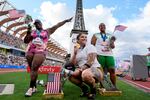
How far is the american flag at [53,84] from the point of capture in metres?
5.27

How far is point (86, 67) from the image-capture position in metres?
4.90

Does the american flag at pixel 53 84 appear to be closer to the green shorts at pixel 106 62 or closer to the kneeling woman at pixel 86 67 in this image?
the kneeling woman at pixel 86 67

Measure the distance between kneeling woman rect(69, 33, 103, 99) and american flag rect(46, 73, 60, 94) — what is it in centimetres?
40

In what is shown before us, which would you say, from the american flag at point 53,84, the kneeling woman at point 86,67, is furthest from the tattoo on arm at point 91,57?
the american flag at point 53,84

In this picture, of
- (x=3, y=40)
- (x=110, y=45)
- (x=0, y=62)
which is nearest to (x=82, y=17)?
(x=3, y=40)

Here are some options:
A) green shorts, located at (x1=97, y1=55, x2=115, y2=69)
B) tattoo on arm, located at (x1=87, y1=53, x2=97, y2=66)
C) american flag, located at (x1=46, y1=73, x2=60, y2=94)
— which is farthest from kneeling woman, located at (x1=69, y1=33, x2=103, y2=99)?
green shorts, located at (x1=97, y1=55, x2=115, y2=69)

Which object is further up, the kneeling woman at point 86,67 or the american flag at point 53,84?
the kneeling woman at point 86,67

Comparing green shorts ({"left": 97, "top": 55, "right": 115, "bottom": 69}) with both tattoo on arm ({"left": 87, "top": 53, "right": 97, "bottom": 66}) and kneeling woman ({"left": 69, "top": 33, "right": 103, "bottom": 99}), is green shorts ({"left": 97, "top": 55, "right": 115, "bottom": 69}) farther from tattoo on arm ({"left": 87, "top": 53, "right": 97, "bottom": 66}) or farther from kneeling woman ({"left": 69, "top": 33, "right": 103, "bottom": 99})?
tattoo on arm ({"left": 87, "top": 53, "right": 97, "bottom": 66})

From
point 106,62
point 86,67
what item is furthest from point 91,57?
point 106,62

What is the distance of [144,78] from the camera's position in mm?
13359

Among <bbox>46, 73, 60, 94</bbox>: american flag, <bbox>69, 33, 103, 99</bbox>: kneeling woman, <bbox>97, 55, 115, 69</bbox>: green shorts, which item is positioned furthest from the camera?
<bbox>97, 55, 115, 69</bbox>: green shorts

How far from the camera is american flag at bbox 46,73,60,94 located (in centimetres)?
527

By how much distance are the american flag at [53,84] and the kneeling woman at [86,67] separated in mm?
398

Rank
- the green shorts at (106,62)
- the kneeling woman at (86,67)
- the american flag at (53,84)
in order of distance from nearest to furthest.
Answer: the kneeling woman at (86,67), the american flag at (53,84), the green shorts at (106,62)
